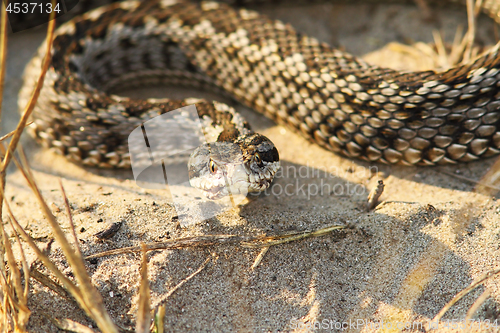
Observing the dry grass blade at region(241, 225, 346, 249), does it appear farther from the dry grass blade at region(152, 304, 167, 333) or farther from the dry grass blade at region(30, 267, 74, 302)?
the dry grass blade at region(30, 267, 74, 302)

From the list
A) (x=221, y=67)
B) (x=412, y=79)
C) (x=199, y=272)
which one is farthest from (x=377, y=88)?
(x=199, y=272)

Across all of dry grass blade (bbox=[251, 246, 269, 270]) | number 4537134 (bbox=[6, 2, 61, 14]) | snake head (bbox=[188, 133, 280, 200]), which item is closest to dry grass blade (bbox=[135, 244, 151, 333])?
dry grass blade (bbox=[251, 246, 269, 270])

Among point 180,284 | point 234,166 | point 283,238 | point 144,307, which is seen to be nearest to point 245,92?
point 234,166

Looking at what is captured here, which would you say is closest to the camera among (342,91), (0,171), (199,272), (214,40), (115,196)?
(0,171)

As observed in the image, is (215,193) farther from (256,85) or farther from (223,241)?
(256,85)

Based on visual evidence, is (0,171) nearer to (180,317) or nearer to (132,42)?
(180,317)

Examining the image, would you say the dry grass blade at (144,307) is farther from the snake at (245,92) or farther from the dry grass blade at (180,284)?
the snake at (245,92)
